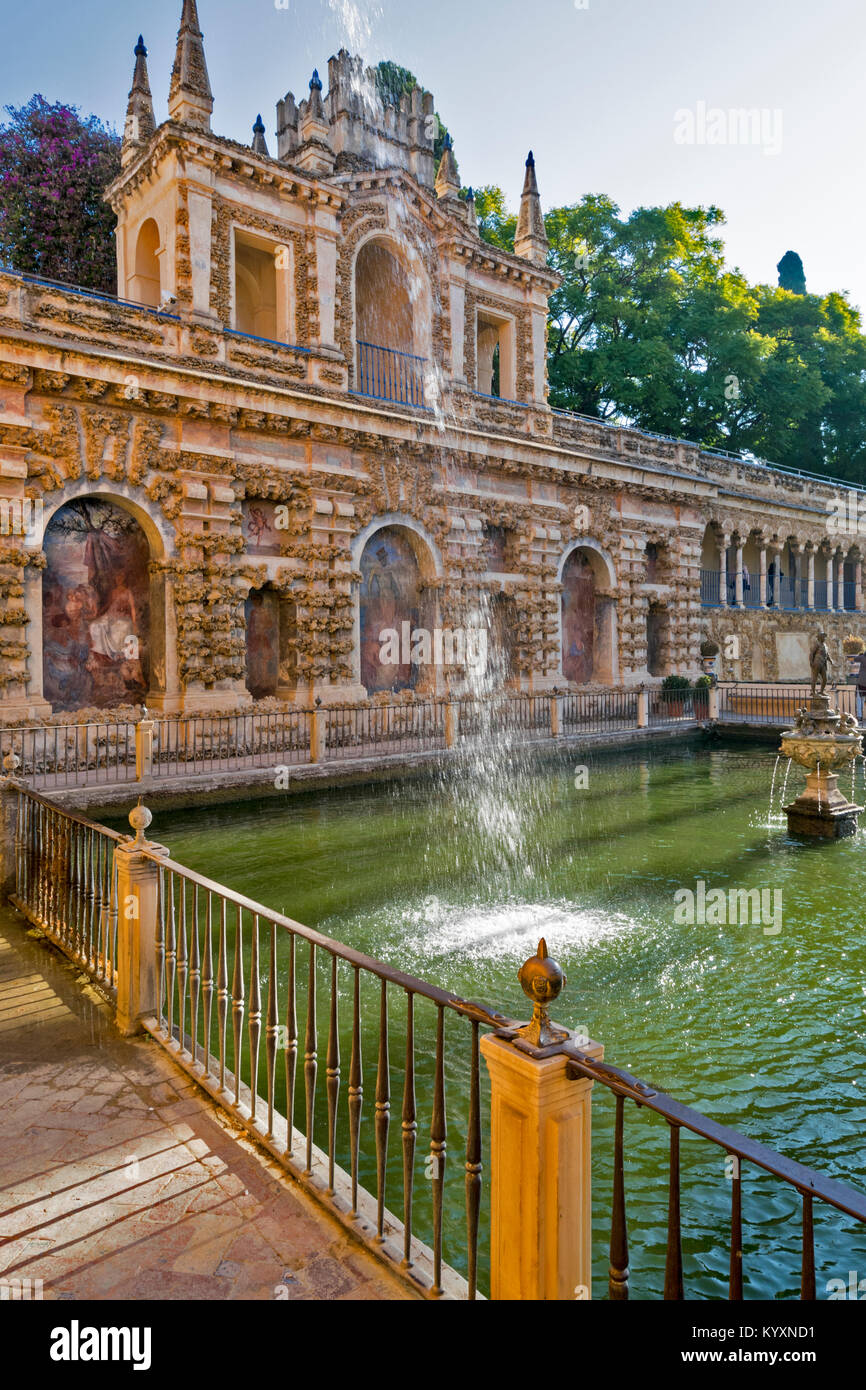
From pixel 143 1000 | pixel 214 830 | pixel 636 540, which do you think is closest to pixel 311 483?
pixel 214 830

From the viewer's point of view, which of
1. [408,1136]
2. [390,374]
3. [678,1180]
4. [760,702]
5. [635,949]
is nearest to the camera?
[678,1180]

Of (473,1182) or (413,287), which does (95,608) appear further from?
(473,1182)

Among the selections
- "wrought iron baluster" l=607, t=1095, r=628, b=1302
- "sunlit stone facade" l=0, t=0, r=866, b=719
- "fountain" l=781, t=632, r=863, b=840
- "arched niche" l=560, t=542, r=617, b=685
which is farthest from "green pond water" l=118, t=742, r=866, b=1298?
"arched niche" l=560, t=542, r=617, b=685

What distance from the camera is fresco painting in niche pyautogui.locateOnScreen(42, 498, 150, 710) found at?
625 inches

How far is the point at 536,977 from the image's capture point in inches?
94.9

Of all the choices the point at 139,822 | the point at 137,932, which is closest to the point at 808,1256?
the point at 137,932

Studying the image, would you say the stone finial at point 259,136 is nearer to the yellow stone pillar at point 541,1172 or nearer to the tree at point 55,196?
the tree at point 55,196

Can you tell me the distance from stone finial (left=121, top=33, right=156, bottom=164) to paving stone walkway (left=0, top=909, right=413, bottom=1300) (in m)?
21.5

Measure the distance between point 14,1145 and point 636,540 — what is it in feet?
87.2

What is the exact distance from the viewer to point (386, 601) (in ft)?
70.5

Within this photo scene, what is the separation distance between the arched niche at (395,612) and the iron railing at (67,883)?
43.2ft

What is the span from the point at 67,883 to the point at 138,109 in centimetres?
2069

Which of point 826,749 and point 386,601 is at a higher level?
point 386,601

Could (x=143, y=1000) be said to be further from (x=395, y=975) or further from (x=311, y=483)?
(x=311, y=483)
